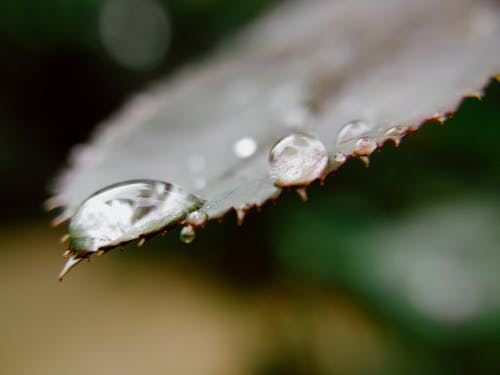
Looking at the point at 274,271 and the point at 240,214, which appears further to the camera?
the point at 274,271

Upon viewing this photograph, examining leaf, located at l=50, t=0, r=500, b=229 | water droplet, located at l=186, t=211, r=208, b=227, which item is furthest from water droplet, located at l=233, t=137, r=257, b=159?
water droplet, located at l=186, t=211, r=208, b=227

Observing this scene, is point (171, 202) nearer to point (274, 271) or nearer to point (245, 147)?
point (245, 147)

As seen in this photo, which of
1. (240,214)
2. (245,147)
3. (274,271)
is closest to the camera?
(240,214)

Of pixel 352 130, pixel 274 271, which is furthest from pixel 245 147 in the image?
pixel 274 271

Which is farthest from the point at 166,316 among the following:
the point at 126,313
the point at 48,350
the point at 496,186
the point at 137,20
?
the point at 137,20

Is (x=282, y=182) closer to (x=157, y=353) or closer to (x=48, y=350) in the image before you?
(x=157, y=353)

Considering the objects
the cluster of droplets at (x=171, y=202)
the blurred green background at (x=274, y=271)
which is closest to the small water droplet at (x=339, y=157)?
the cluster of droplets at (x=171, y=202)
